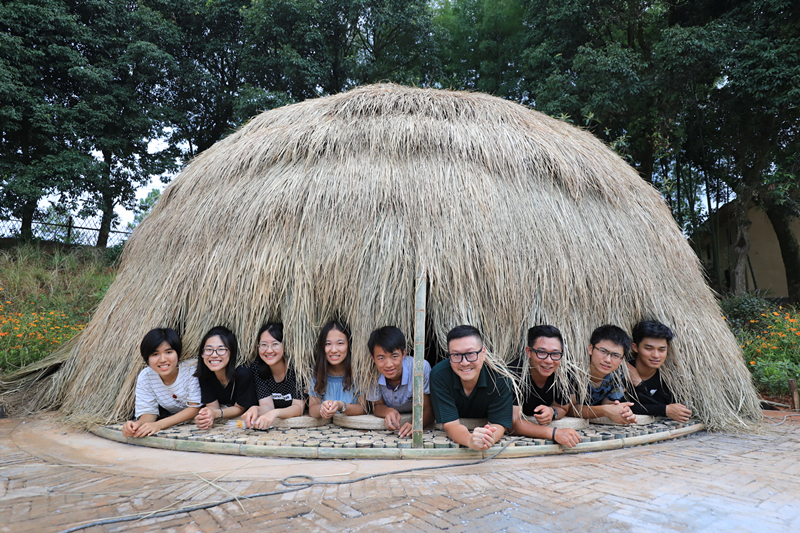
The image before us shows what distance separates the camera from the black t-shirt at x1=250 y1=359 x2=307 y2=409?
13.9 ft

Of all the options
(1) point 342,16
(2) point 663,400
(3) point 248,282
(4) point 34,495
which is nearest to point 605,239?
(2) point 663,400

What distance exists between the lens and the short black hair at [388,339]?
3.70 metres

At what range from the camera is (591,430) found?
13.0 ft

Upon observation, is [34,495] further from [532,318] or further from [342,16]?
[342,16]

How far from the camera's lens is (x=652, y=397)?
173 inches

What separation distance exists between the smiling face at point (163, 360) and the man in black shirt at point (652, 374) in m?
3.91

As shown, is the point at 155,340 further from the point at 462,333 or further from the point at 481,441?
the point at 481,441

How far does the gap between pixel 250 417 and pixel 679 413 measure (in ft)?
11.9

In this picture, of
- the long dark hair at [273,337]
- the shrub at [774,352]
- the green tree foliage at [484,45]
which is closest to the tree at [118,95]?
the green tree foliage at [484,45]

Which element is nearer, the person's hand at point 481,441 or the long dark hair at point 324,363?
the person's hand at point 481,441

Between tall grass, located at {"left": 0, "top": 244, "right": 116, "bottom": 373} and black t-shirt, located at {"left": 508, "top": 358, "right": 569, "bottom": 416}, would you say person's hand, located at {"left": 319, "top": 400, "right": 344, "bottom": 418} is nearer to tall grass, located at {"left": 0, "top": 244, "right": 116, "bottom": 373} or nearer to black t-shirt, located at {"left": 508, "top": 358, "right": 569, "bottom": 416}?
black t-shirt, located at {"left": 508, "top": 358, "right": 569, "bottom": 416}

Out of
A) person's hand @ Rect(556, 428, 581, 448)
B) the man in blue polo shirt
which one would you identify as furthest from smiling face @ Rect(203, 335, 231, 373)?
person's hand @ Rect(556, 428, 581, 448)

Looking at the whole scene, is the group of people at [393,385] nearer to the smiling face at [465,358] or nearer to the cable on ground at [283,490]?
the smiling face at [465,358]

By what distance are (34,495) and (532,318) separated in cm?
359
